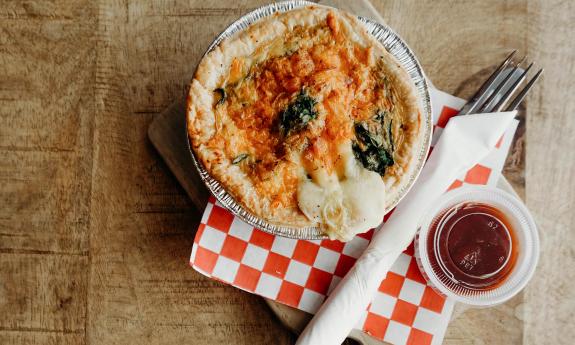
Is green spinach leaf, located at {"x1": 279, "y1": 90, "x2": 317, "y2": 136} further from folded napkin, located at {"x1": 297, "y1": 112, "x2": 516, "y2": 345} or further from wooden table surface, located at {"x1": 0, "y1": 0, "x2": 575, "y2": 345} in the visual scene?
wooden table surface, located at {"x1": 0, "y1": 0, "x2": 575, "y2": 345}

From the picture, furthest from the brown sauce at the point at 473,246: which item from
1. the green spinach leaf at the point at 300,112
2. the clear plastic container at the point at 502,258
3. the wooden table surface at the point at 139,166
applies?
the green spinach leaf at the point at 300,112

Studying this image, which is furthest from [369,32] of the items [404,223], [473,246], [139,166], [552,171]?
[139,166]

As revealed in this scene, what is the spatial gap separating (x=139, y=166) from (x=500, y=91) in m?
1.62

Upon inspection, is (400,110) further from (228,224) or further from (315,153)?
(228,224)

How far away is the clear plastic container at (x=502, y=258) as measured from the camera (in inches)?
→ 85.9

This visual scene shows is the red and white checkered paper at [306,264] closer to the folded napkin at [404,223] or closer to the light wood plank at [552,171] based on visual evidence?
the folded napkin at [404,223]

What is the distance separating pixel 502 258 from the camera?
7.19 feet

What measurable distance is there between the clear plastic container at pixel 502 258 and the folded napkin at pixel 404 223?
0.06 metres

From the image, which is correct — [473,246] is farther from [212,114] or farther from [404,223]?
[212,114]

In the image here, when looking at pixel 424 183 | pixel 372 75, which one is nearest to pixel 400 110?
pixel 372 75

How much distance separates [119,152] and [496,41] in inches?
69.8

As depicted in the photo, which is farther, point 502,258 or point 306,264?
point 306,264

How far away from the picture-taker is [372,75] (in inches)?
81.4

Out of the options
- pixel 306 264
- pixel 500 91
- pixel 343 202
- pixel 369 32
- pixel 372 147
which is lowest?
pixel 306 264
